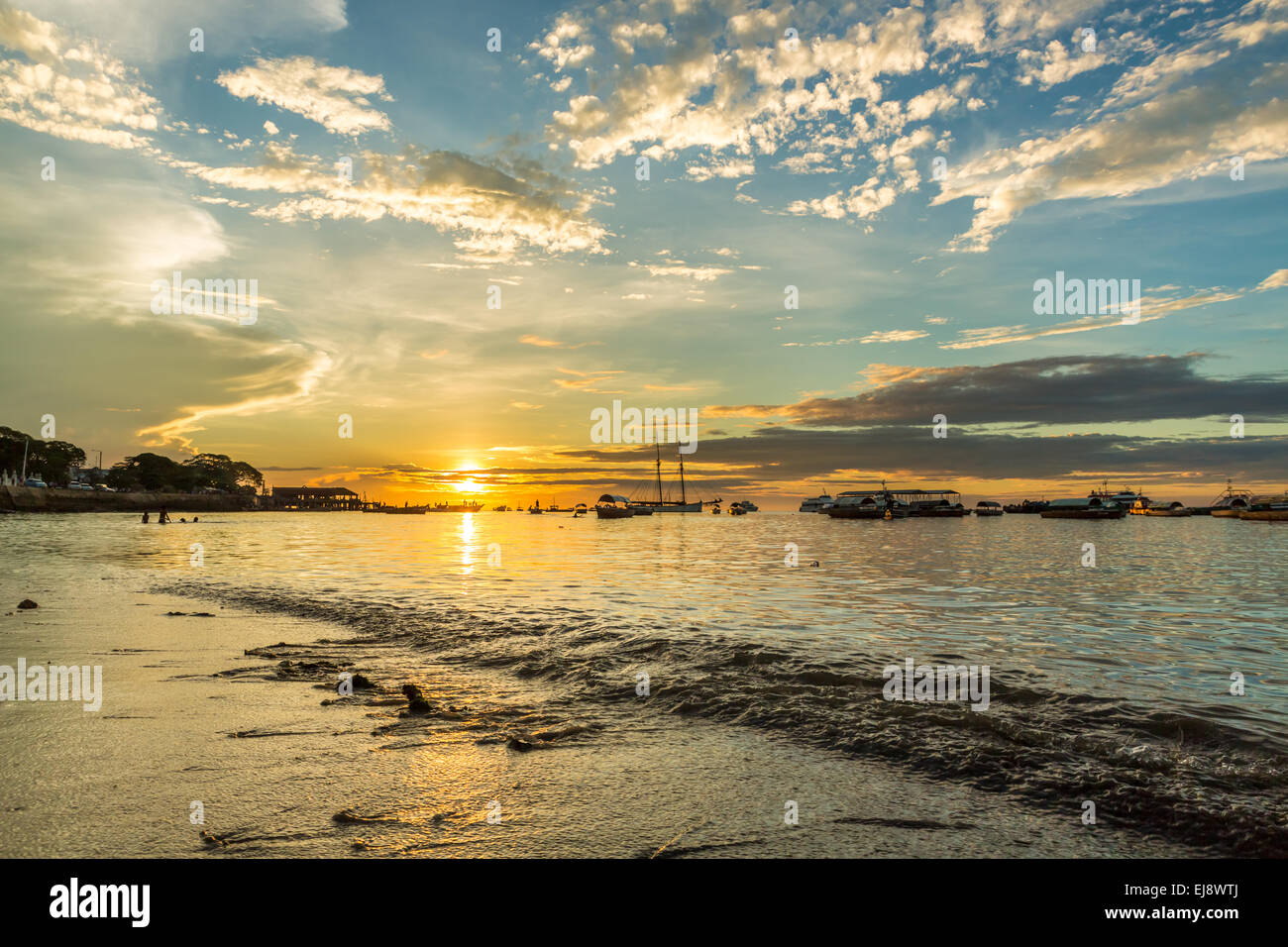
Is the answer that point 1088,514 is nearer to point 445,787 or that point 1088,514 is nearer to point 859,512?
point 859,512

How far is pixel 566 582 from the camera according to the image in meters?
27.6

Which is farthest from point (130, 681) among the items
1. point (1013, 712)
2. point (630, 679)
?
point (1013, 712)

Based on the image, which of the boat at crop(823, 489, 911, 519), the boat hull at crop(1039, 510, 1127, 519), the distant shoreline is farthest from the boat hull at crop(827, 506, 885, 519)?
the distant shoreline

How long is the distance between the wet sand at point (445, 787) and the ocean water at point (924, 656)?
67 cm

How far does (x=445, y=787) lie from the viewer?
619 cm

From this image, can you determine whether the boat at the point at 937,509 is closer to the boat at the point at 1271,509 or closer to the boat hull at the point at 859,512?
the boat hull at the point at 859,512

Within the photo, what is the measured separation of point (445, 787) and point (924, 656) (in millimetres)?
10222

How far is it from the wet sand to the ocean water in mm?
667

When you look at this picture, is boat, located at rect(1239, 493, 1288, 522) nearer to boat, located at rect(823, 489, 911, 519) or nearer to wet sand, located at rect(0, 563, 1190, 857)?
boat, located at rect(823, 489, 911, 519)

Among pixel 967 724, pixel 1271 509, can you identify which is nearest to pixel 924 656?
pixel 967 724

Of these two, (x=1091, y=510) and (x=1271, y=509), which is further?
(x=1091, y=510)

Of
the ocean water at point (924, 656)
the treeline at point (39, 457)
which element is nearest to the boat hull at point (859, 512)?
the ocean water at point (924, 656)

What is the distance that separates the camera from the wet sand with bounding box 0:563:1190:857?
5055mm

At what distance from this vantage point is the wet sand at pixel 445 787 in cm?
505
